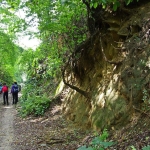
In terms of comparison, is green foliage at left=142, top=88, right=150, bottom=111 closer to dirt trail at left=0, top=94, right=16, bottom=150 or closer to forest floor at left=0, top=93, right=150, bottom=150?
forest floor at left=0, top=93, right=150, bottom=150

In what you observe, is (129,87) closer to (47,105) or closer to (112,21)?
(112,21)

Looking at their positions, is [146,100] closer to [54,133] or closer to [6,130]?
[54,133]

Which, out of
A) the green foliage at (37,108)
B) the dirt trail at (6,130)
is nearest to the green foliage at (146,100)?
the dirt trail at (6,130)

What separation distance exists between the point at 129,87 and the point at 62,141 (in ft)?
9.71

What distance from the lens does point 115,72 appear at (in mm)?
9312

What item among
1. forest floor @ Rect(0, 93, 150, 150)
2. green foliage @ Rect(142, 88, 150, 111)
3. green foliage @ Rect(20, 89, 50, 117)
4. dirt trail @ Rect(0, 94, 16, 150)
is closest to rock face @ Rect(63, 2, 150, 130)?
green foliage @ Rect(142, 88, 150, 111)

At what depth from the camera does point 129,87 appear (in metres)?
7.98

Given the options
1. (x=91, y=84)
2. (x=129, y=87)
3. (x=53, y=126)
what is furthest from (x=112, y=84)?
(x=53, y=126)

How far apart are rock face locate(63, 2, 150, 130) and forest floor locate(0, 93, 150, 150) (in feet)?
1.79

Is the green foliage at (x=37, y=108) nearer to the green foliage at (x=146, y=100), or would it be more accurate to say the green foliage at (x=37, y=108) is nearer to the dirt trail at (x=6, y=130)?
the dirt trail at (x=6, y=130)

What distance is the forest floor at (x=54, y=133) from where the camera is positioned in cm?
629

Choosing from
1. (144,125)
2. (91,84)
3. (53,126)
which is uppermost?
(91,84)

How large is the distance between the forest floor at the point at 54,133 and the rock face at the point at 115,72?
0.55 m

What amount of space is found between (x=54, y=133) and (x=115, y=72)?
3.51 metres
